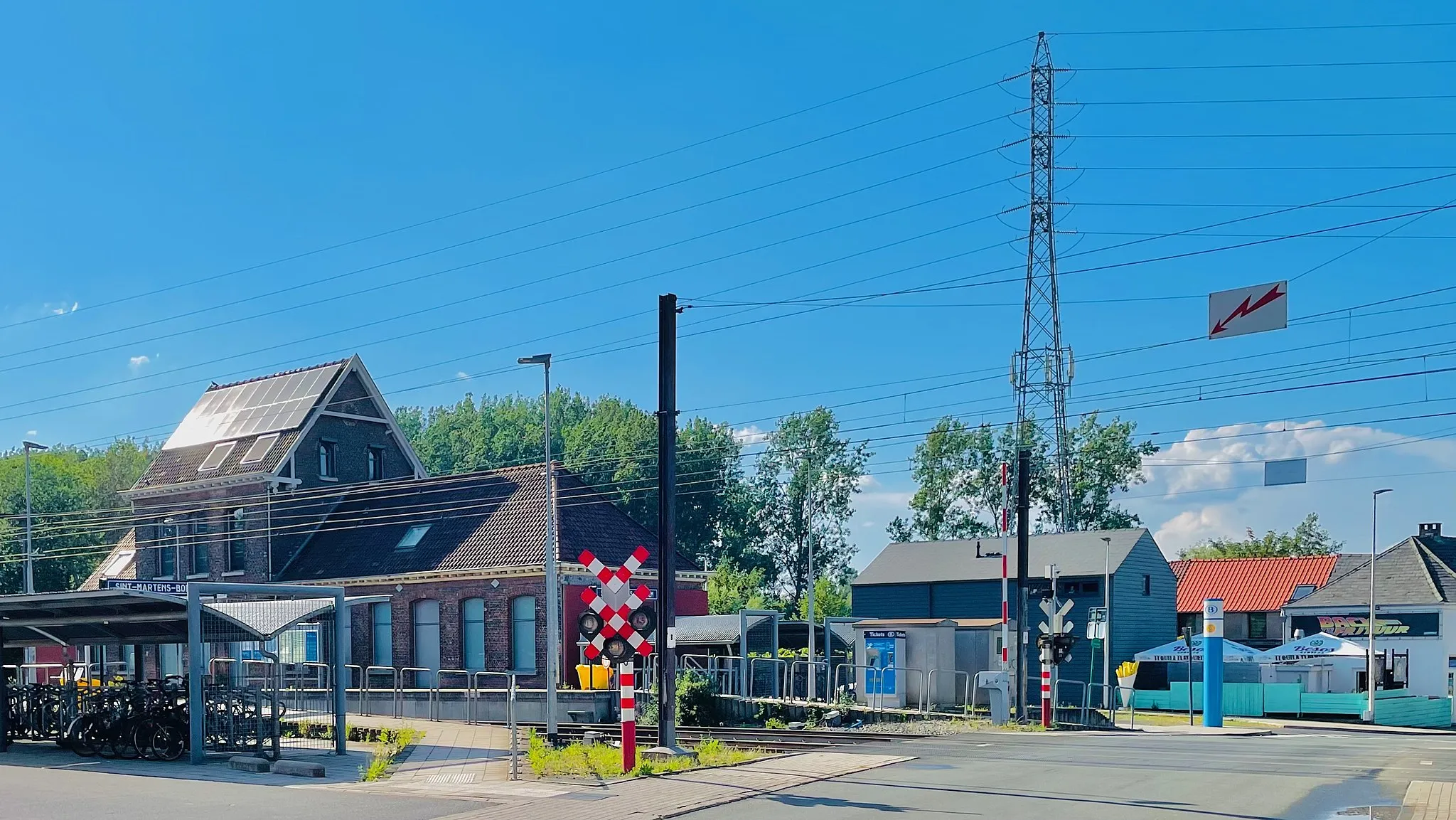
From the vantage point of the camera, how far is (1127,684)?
40219 mm

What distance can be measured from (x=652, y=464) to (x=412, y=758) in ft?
168

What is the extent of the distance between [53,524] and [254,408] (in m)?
29.0

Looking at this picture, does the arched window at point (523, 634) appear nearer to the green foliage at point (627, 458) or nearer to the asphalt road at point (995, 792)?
the asphalt road at point (995, 792)

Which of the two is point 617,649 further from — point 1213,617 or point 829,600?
point 829,600

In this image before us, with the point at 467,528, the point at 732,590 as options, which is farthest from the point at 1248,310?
the point at 732,590

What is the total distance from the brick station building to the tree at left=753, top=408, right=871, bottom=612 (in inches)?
1220

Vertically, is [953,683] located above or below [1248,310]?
below

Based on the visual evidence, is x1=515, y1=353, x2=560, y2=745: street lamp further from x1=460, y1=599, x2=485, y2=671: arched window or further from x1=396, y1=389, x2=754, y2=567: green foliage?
x1=396, y1=389, x2=754, y2=567: green foliage

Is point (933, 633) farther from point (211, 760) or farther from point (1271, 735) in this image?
point (211, 760)

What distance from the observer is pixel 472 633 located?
41.0m

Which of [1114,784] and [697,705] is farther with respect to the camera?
[697,705]

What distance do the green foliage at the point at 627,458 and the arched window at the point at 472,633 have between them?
83.7ft

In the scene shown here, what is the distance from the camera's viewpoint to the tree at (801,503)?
261ft

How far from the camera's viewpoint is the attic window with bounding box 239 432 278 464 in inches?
1869
